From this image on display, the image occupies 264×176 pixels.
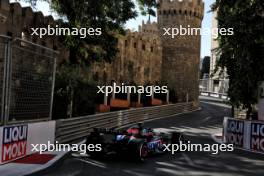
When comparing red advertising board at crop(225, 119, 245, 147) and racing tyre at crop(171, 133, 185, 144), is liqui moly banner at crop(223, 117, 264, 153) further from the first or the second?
racing tyre at crop(171, 133, 185, 144)

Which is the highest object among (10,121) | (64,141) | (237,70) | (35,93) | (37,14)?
(37,14)

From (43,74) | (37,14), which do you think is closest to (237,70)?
(43,74)

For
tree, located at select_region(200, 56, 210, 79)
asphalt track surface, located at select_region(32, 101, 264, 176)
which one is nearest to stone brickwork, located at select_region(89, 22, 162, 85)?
asphalt track surface, located at select_region(32, 101, 264, 176)

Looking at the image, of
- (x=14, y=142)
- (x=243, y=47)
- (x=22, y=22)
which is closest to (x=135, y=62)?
(x=22, y=22)

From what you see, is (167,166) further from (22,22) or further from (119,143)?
(22,22)

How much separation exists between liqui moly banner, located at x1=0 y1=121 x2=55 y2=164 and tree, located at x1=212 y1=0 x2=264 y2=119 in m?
9.55

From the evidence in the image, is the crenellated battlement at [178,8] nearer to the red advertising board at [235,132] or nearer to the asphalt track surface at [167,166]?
the red advertising board at [235,132]

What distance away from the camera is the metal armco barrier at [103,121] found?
13745mm

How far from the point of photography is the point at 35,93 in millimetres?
10680

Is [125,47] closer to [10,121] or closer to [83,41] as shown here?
[83,41]

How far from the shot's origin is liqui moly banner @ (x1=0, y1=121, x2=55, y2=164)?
9.13 metres

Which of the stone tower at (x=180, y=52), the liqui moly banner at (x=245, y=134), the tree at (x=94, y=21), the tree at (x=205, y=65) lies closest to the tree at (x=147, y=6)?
the tree at (x=94, y=21)

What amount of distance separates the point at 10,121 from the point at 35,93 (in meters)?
1.32

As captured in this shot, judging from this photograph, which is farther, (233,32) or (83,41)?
(83,41)
